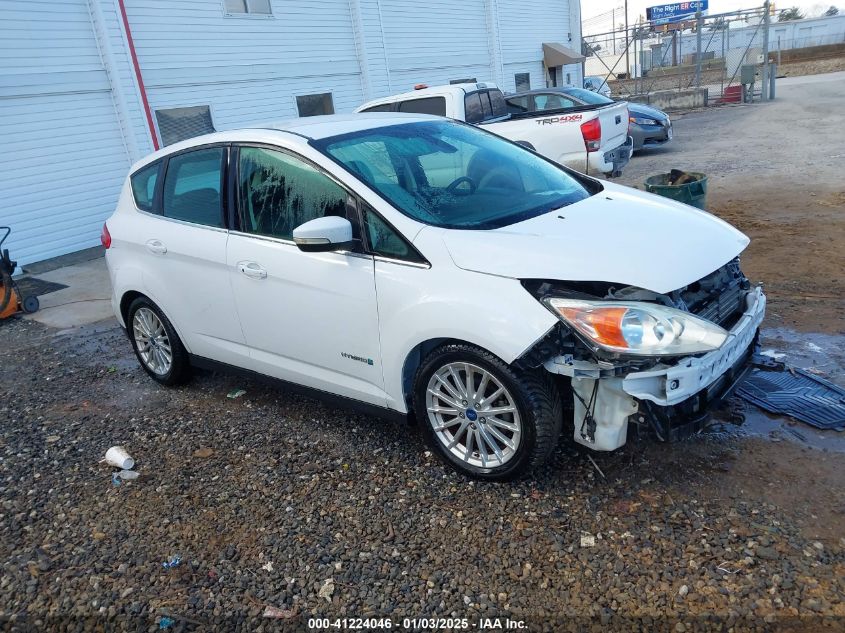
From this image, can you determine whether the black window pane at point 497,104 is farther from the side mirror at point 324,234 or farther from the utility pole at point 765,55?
the utility pole at point 765,55

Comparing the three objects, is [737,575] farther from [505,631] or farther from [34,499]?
[34,499]

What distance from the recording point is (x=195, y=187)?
4.45 metres

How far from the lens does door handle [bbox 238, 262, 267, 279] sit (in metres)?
3.89

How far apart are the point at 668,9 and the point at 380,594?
7258 cm

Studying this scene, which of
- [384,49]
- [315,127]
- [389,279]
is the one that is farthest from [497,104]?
[389,279]

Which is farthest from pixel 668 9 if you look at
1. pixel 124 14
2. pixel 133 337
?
pixel 133 337

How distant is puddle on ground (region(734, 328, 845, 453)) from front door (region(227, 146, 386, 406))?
6.79ft

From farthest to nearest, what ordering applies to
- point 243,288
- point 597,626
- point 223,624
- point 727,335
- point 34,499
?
point 243,288 < point 34,499 < point 727,335 < point 223,624 < point 597,626

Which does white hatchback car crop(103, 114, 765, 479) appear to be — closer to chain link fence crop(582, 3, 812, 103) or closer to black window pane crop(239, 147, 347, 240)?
black window pane crop(239, 147, 347, 240)

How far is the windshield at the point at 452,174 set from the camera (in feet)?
11.7

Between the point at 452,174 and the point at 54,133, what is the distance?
28.0ft

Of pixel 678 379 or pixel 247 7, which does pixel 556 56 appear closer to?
pixel 247 7

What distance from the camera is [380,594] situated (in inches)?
110

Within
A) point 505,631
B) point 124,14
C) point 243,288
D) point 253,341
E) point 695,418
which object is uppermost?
point 124,14
